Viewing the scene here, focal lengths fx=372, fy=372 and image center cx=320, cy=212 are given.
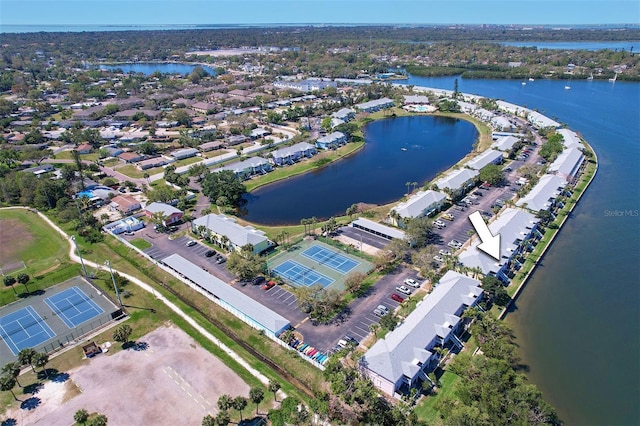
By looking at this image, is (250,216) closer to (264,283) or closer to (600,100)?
(264,283)

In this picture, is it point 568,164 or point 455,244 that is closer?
point 455,244

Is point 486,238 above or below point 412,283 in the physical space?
above

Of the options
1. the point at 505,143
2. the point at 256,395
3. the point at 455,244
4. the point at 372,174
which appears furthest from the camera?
the point at 505,143

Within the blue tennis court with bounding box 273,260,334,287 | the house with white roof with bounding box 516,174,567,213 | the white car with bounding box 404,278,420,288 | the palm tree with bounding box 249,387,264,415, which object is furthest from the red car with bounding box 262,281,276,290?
the house with white roof with bounding box 516,174,567,213

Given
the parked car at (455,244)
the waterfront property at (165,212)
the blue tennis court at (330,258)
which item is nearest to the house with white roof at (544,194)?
the parked car at (455,244)

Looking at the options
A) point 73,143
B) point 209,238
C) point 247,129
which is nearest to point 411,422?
point 209,238

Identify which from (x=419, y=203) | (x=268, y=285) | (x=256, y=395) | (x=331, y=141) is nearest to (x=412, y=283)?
(x=268, y=285)

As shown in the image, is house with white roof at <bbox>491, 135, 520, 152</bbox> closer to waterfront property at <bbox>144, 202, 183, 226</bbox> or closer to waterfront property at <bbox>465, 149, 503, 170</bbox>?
waterfront property at <bbox>465, 149, 503, 170</bbox>

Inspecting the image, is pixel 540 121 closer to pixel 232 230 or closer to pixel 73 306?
pixel 232 230
